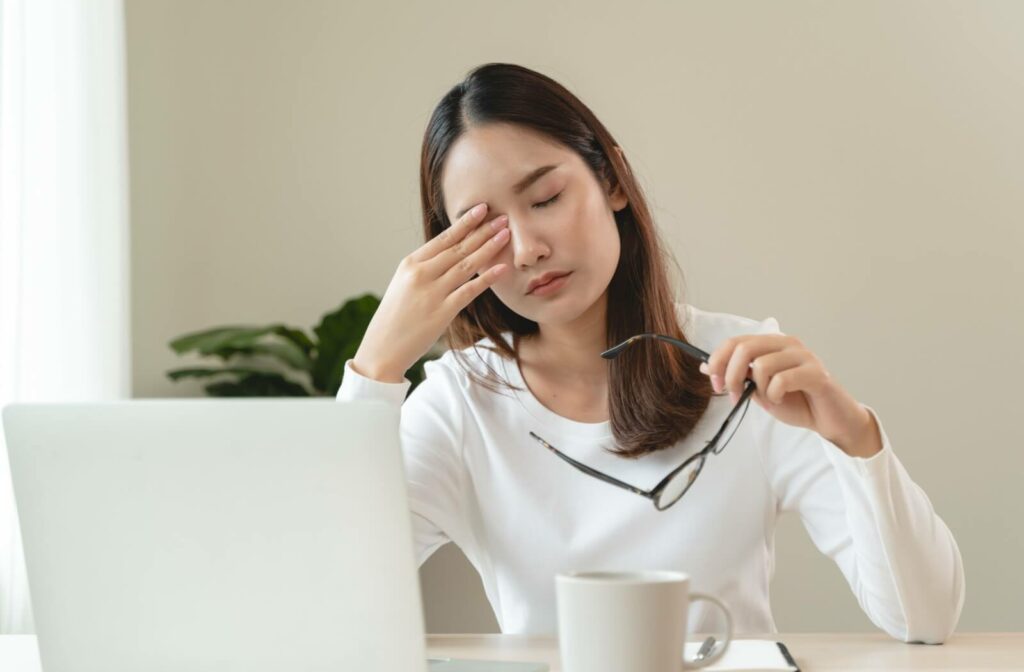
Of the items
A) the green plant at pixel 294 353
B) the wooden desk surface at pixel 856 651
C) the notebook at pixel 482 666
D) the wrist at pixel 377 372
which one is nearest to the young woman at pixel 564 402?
the wrist at pixel 377 372

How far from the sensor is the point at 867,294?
2791 millimetres

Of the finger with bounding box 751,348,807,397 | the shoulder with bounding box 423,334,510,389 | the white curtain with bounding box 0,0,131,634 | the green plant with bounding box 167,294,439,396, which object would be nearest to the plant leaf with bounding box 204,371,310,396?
the green plant with bounding box 167,294,439,396

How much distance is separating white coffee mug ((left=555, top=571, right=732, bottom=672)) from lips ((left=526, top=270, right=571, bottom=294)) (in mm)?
677

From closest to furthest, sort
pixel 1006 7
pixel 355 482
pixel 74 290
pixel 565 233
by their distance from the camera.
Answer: pixel 355 482 → pixel 565 233 → pixel 74 290 → pixel 1006 7

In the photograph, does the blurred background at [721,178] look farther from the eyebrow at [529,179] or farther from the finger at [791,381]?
the finger at [791,381]

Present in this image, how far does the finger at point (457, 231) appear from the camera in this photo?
1344mm

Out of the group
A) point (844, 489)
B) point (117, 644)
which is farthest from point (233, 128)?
point (117, 644)

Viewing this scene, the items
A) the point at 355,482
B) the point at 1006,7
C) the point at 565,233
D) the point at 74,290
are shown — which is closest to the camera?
the point at 355,482

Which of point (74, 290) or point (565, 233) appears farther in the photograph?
point (74, 290)

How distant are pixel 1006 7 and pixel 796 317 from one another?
3.00 ft

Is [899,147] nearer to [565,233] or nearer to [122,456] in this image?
[565,233]

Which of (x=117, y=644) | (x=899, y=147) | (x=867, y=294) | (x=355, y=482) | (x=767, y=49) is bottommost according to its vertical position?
(x=117, y=644)

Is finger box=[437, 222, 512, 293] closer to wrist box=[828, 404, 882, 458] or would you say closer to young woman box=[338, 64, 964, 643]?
young woman box=[338, 64, 964, 643]

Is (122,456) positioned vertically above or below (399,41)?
below
